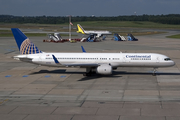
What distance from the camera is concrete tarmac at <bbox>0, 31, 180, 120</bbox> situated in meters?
23.9

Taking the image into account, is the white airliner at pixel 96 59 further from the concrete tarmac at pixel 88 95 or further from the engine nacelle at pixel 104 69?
the concrete tarmac at pixel 88 95

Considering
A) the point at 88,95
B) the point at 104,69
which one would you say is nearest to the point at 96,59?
the point at 104,69

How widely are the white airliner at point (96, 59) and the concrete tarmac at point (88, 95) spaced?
5.95 feet

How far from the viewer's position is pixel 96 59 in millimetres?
40562

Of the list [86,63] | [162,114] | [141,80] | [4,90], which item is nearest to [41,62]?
[86,63]

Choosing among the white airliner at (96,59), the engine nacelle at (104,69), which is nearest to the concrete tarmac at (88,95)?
the engine nacelle at (104,69)

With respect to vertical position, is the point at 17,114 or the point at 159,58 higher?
the point at 159,58

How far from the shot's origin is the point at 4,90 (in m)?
32.8

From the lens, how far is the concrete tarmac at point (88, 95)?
23.9 meters

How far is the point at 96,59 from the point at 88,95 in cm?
1120

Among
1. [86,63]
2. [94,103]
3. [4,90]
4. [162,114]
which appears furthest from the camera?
[86,63]

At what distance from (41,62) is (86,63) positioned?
728 centimetres

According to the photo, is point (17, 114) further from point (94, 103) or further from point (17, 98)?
point (94, 103)

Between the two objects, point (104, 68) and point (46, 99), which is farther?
point (104, 68)
